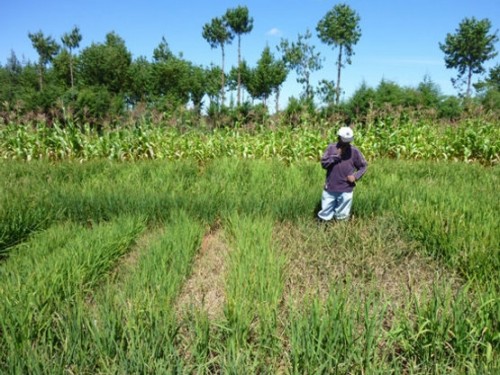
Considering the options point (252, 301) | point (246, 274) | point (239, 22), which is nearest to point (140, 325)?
point (252, 301)

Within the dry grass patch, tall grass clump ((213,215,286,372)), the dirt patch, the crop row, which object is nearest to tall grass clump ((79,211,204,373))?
the dirt patch

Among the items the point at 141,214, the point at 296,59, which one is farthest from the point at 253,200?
the point at 296,59

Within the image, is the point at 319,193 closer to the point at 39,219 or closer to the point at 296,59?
the point at 39,219

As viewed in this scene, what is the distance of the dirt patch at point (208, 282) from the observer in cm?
275

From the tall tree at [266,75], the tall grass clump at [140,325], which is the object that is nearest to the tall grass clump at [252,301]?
the tall grass clump at [140,325]

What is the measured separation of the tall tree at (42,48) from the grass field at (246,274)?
4484 cm

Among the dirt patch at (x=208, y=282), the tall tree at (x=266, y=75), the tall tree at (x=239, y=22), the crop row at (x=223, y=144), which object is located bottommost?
the dirt patch at (x=208, y=282)

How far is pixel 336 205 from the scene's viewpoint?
171 inches

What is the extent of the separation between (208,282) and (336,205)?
6.80ft

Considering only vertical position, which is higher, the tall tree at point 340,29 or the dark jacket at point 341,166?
the tall tree at point 340,29

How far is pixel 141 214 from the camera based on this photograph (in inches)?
178

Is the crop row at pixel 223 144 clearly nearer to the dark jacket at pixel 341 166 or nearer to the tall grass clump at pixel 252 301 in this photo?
the dark jacket at pixel 341 166

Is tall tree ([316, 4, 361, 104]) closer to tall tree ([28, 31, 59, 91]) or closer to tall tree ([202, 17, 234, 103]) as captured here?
tall tree ([202, 17, 234, 103])

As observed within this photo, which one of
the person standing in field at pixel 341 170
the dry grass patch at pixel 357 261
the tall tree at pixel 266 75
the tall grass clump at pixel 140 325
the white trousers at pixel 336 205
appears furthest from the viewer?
the tall tree at pixel 266 75
